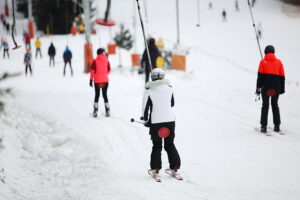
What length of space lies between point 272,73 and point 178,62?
13045 millimetres

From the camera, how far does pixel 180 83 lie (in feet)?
60.0

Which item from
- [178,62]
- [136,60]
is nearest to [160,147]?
[178,62]

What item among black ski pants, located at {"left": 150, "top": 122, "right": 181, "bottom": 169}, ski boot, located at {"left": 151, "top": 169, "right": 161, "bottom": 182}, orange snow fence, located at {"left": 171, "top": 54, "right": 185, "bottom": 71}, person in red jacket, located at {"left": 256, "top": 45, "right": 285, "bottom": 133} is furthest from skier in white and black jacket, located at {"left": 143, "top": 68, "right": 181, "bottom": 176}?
orange snow fence, located at {"left": 171, "top": 54, "right": 185, "bottom": 71}

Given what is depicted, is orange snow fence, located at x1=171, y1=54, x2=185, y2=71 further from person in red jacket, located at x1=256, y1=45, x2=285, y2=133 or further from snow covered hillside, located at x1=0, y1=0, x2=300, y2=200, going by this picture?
person in red jacket, located at x1=256, y1=45, x2=285, y2=133

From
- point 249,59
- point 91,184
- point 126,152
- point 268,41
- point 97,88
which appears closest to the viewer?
point 91,184


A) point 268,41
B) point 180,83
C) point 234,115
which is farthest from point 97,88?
point 268,41

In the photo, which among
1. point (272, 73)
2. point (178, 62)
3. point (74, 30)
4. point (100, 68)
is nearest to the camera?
point (272, 73)

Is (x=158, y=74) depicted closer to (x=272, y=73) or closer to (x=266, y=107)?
(x=272, y=73)

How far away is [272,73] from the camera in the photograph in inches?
373

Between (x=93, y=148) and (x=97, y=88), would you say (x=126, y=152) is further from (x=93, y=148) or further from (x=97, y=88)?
(x=97, y=88)

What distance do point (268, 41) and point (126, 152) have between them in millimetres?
32733

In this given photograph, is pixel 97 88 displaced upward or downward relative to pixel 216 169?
upward

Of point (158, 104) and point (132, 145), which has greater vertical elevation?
point (158, 104)

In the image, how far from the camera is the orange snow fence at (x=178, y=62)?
22.2 meters
